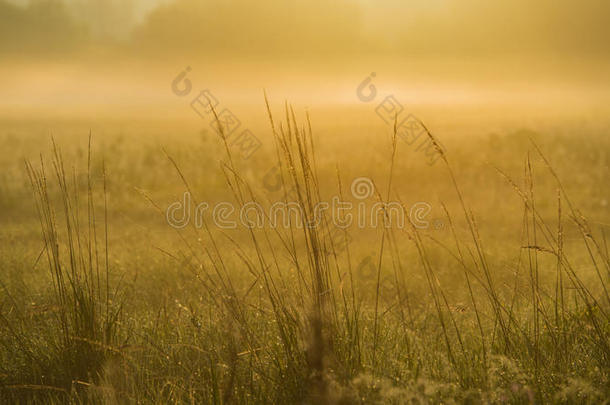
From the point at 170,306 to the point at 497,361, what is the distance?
1.82 metres

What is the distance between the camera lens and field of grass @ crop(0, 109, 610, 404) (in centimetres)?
182

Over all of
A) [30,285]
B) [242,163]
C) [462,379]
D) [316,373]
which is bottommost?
[462,379]

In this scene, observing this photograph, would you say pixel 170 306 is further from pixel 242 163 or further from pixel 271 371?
pixel 242 163

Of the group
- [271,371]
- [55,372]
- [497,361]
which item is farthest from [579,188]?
[55,372]

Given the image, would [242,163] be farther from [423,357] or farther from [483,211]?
[423,357]

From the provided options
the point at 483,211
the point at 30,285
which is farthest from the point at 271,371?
the point at 483,211

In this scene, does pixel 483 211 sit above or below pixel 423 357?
above

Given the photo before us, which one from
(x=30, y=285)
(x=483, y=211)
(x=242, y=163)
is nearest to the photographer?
(x=30, y=285)

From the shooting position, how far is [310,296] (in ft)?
6.34

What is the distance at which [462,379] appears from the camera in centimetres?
184

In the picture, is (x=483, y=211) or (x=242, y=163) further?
(x=242, y=163)

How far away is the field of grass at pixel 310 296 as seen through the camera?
182 centimetres

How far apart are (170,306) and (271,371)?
48.4 inches

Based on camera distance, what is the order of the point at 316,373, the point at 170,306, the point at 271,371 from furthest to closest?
1. the point at 170,306
2. the point at 271,371
3. the point at 316,373
